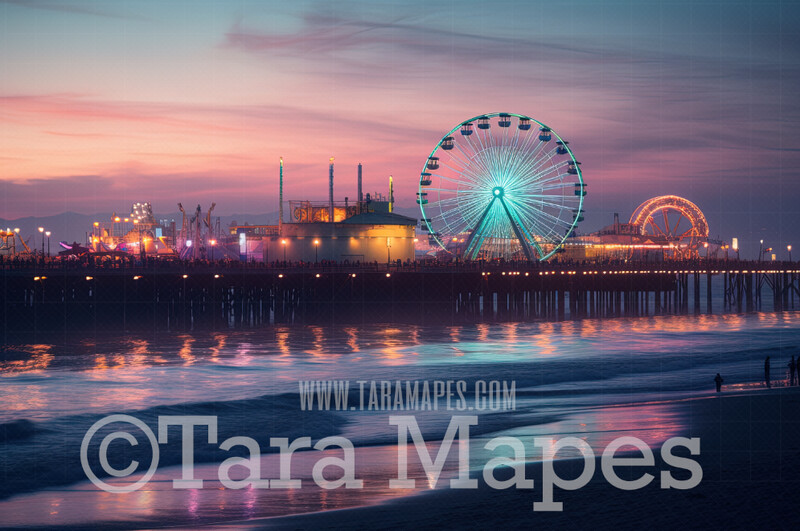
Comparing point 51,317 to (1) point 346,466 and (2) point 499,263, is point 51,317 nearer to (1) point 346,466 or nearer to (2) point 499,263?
(2) point 499,263

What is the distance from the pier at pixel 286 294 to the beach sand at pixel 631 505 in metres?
42.5

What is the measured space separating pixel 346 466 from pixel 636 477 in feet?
18.9

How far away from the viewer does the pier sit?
52.2 m

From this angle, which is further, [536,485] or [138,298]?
[138,298]

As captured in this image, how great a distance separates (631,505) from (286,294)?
168ft

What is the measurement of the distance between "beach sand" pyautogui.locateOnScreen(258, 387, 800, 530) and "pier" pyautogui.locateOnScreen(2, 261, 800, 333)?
42521 mm

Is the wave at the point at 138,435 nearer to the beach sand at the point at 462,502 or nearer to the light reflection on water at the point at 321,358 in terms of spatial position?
the beach sand at the point at 462,502

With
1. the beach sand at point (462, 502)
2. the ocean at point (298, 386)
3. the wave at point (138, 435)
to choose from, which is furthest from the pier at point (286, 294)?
the beach sand at point (462, 502)

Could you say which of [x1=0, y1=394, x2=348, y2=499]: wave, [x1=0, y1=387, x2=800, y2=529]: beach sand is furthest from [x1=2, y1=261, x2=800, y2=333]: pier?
[x1=0, y1=387, x2=800, y2=529]: beach sand

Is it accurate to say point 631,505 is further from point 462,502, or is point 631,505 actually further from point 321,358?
point 321,358

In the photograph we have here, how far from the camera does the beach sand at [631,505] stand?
36.0 ft

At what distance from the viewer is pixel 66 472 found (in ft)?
52.4

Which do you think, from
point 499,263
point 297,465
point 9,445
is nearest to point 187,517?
point 297,465

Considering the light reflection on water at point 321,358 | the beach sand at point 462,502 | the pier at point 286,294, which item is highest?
the pier at point 286,294
